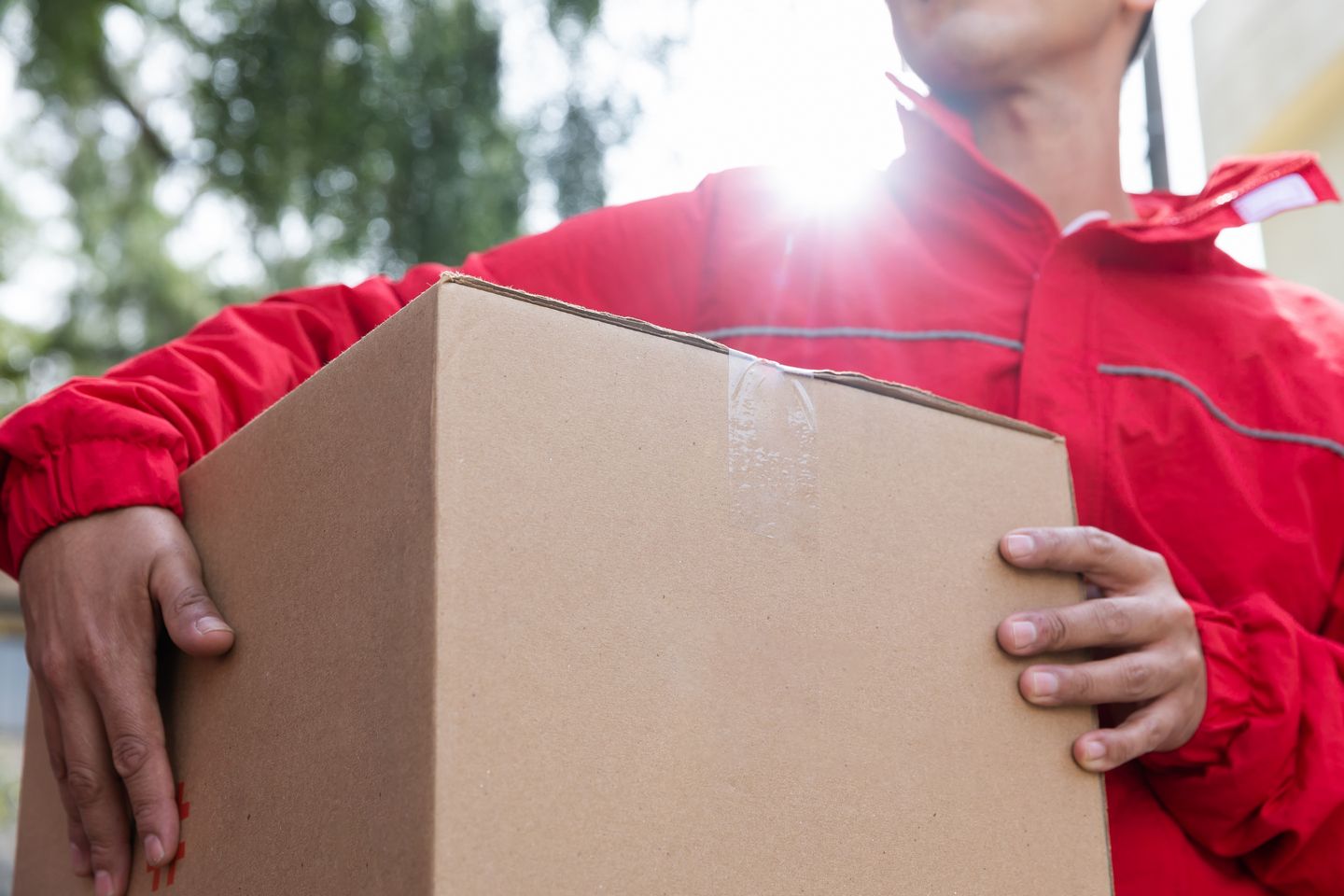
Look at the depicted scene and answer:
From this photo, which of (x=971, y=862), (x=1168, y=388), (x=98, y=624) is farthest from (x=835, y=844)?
(x=1168, y=388)

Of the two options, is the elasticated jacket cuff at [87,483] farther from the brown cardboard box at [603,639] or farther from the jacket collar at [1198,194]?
the jacket collar at [1198,194]

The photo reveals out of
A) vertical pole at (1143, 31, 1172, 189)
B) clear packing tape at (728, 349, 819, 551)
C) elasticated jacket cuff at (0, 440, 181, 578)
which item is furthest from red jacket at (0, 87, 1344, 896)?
vertical pole at (1143, 31, 1172, 189)

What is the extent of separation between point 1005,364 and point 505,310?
0.66 m

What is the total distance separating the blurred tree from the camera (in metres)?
3.33

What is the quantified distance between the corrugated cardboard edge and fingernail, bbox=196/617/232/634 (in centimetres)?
28

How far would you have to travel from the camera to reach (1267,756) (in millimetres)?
938

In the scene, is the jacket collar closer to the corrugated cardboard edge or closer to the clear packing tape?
the corrugated cardboard edge

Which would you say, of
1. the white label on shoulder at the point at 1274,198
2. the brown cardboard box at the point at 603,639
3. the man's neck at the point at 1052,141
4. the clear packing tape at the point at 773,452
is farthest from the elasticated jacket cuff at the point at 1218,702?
the man's neck at the point at 1052,141

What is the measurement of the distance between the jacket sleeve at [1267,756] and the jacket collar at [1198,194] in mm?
470

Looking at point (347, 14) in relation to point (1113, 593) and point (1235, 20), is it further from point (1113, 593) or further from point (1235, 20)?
point (1113, 593)

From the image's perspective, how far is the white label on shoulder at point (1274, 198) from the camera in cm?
132

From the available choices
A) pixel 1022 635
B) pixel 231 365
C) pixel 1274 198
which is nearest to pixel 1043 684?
pixel 1022 635

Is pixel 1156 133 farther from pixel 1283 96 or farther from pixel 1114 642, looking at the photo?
pixel 1114 642

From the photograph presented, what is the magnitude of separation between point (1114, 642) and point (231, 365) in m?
0.74
